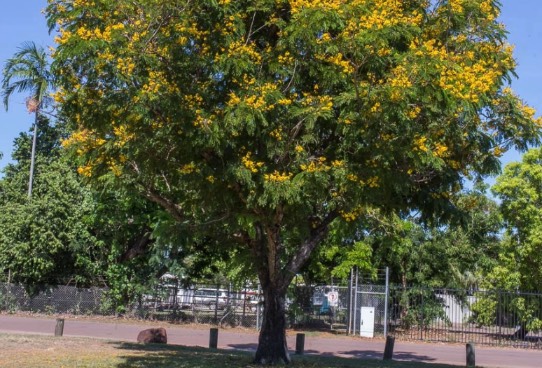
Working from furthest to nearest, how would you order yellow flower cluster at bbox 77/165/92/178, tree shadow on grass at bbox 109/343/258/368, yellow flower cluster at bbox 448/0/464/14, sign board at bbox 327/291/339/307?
1. sign board at bbox 327/291/339/307
2. tree shadow on grass at bbox 109/343/258/368
3. yellow flower cluster at bbox 77/165/92/178
4. yellow flower cluster at bbox 448/0/464/14

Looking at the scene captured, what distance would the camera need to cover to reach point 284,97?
450 inches

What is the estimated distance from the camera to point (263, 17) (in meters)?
12.4

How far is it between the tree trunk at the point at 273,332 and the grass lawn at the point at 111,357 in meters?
0.35

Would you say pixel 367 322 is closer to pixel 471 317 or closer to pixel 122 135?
pixel 471 317

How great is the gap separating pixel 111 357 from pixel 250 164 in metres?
7.29

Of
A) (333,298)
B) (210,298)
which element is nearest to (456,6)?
(333,298)

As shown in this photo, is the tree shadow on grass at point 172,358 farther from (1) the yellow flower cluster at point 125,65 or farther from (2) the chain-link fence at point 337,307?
(2) the chain-link fence at point 337,307

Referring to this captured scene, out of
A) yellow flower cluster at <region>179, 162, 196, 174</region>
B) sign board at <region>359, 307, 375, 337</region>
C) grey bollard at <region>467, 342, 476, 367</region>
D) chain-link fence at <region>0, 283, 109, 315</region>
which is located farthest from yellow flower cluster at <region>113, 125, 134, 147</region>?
chain-link fence at <region>0, 283, 109, 315</region>

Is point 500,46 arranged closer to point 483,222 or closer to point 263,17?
point 263,17

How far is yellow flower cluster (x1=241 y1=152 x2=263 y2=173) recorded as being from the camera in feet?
37.5

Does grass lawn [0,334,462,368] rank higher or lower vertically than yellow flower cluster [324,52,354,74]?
lower

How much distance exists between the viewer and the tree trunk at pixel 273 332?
1515 cm

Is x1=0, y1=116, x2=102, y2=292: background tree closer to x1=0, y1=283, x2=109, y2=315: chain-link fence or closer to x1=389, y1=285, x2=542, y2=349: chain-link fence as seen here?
x1=0, y1=283, x2=109, y2=315: chain-link fence

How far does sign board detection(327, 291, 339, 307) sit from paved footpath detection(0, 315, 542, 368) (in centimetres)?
202
